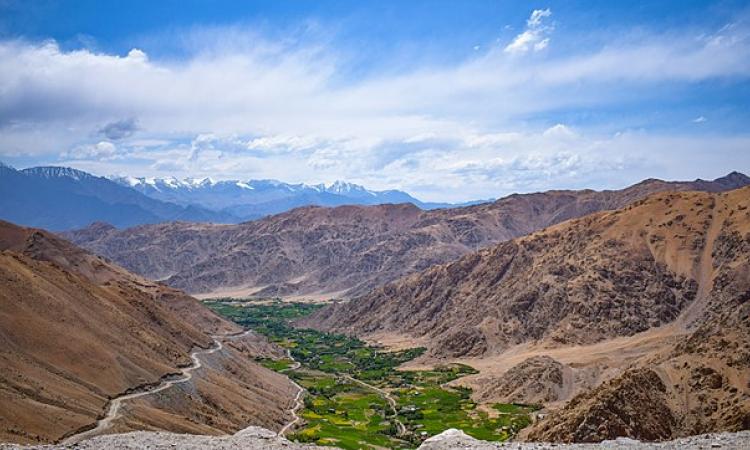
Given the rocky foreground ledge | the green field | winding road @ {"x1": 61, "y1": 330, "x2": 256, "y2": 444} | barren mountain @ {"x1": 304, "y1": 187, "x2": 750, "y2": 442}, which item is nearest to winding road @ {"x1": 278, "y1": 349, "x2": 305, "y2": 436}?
the green field

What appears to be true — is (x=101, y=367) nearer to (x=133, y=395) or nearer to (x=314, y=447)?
(x=133, y=395)

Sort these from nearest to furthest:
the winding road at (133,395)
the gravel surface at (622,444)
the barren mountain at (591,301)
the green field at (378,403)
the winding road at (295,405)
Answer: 1. the gravel surface at (622,444)
2. the winding road at (133,395)
3. the winding road at (295,405)
4. the green field at (378,403)
5. the barren mountain at (591,301)

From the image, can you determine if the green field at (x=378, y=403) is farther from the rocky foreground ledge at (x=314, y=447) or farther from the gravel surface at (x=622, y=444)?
the gravel surface at (x=622, y=444)

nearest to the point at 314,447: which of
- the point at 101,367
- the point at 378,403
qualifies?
the point at 101,367

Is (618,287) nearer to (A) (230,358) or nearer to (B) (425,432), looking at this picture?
(B) (425,432)

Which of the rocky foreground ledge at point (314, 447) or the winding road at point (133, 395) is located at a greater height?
the rocky foreground ledge at point (314, 447)

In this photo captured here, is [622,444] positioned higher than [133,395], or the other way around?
[622,444]

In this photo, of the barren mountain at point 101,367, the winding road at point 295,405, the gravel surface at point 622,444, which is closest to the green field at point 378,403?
the winding road at point 295,405
